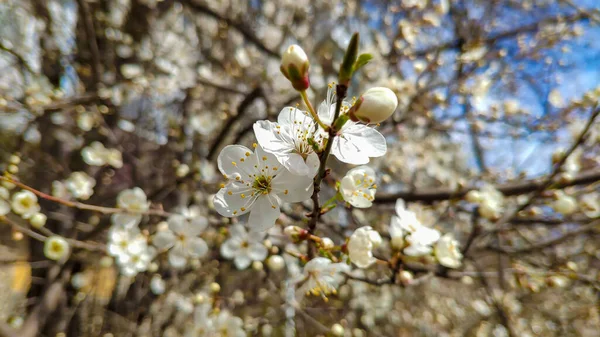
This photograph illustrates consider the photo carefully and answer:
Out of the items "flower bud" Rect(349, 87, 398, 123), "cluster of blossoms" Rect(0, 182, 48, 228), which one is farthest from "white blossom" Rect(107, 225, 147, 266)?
"flower bud" Rect(349, 87, 398, 123)

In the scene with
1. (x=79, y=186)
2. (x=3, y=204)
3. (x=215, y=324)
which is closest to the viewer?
(x=3, y=204)

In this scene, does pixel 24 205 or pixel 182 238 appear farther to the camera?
pixel 182 238

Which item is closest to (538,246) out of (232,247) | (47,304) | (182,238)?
(232,247)

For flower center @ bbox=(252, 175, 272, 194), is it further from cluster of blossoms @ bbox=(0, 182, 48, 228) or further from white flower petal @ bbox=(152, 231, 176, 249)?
cluster of blossoms @ bbox=(0, 182, 48, 228)

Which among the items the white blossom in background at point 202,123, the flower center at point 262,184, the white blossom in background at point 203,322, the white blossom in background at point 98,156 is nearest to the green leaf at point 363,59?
the flower center at point 262,184

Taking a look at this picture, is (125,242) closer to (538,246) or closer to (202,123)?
(202,123)

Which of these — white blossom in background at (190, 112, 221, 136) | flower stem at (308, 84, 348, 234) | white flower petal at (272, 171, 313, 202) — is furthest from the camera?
white blossom in background at (190, 112, 221, 136)

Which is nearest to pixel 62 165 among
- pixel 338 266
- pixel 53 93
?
pixel 53 93
